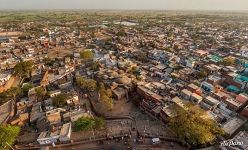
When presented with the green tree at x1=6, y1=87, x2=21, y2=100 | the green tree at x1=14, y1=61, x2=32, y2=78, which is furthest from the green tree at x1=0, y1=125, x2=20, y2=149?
the green tree at x1=14, y1=61, x2=32, y2=78

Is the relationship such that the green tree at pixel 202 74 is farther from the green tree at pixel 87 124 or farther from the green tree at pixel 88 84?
the green tree at pixel 87 124

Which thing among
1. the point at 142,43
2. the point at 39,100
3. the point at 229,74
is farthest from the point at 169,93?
the point at 142,43

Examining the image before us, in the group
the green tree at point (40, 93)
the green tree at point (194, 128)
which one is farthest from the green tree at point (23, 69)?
the green tree at point (194, 128)

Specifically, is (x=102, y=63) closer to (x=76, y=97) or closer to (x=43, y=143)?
(x=76, y=97)

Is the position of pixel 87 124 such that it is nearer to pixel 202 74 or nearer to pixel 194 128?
pixel 194 128

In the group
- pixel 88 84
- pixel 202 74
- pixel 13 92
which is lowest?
pixel 13 92

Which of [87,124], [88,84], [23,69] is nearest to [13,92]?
[23,69]
